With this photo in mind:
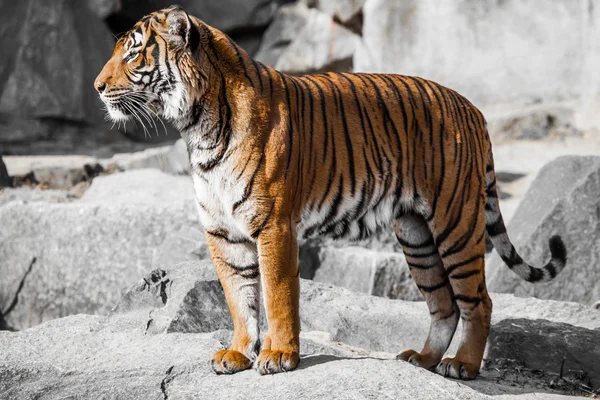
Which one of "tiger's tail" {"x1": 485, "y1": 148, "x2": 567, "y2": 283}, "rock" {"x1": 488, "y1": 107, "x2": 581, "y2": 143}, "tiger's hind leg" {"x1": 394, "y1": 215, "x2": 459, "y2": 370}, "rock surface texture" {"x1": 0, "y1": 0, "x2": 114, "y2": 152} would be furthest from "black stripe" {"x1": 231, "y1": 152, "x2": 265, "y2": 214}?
"rock surface texture" {"x1": 0, "y1": 0, "x2": 114, "y2": 152}

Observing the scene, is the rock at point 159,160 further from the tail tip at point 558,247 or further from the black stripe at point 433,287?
the tail tip at point 558,247

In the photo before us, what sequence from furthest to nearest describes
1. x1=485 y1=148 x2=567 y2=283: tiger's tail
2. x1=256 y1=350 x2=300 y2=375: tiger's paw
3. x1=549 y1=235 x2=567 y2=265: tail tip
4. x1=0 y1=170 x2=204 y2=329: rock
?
x1=0 y1=170 x2=204 y2=329: rock
x1=485 y1=148 x2=567 y2=283: tiger's tail
x1=549 y1=235 x2=567 y2=265: tail tip
x1=256 y1=350 x2=300 y2=375: tiger's paw

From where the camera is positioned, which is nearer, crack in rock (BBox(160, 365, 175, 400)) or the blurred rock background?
crack in rock (BBox(160, 365, 175, 400))

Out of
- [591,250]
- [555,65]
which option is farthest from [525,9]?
[591,250]

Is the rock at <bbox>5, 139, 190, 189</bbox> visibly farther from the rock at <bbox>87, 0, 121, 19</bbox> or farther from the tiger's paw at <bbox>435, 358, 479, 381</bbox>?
the tiger's paw at <bbox>435, 358, 479, 381</bbox>

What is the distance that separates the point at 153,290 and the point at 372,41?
31.5 ft

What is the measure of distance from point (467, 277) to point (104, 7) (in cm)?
1273

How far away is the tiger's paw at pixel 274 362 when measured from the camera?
12.5 ft

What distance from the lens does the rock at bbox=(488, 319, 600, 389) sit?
4.68m

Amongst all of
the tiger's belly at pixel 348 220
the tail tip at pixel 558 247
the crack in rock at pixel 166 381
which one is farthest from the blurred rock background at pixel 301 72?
the tiger's belly at pixel 348 220

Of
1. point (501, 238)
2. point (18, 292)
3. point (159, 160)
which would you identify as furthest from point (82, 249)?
point (159, 160)

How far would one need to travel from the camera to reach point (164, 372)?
3.93m

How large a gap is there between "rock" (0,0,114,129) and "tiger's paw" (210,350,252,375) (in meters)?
11.0

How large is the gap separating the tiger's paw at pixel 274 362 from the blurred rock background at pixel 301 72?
105 centimetres
